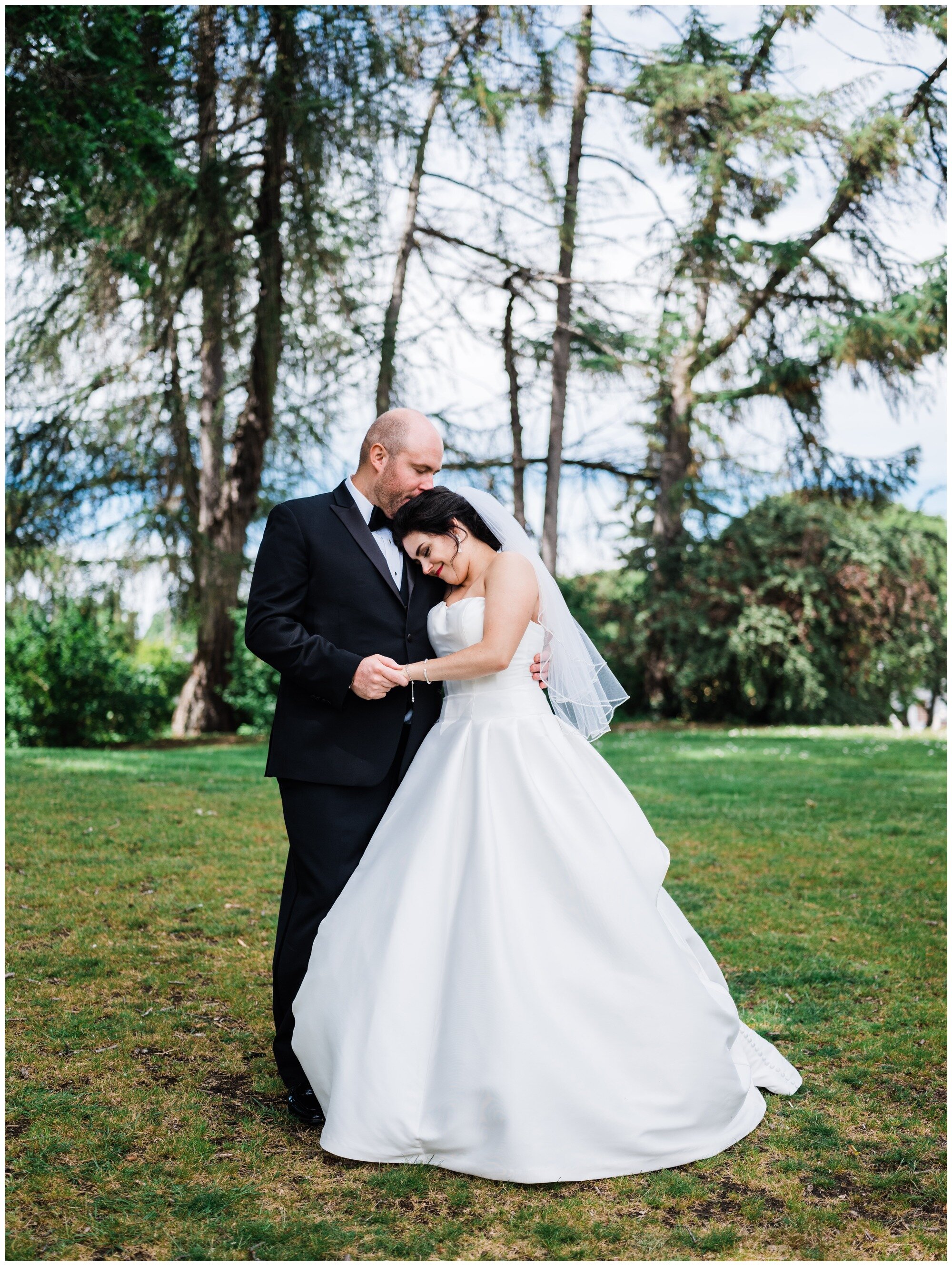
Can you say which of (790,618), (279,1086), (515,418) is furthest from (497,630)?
(790,618)

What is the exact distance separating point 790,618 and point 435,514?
14.0 metres

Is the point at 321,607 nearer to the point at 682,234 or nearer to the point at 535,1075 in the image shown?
the point at 535,1075

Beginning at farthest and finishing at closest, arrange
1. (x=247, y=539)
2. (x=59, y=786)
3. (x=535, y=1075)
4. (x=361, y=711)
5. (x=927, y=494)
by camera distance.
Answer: (x=927, y=494)
(x=247, y=539)
(x=59, y=786)
(x=361, y=711)
(x=535, y=1075)

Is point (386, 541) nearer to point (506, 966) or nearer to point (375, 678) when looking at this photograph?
point (375, 678)

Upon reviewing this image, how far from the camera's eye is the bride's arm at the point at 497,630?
3320 millimetres

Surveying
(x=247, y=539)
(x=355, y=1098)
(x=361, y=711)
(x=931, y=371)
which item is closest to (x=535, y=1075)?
(x=355, y=1098)

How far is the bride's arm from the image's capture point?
332 centimetres

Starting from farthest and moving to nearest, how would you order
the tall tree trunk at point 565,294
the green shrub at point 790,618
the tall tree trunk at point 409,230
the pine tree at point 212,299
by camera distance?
the green shrub at point 790,618 → the tall tree trunk at point 565,294 → the tall tree trunk at point 409,230 → the pine tree at point 212,299

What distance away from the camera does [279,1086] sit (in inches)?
141

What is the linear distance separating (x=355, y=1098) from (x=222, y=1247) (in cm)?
54

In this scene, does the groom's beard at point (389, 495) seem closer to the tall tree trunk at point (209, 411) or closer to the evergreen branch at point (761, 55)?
the tall tree trunk at point (209, 411)

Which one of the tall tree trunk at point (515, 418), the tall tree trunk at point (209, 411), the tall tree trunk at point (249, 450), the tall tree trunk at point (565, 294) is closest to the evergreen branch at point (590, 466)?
the tall tree trunk at point (515, 418)

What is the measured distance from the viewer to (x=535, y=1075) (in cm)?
290

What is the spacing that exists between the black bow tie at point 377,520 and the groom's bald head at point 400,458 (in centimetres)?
2
